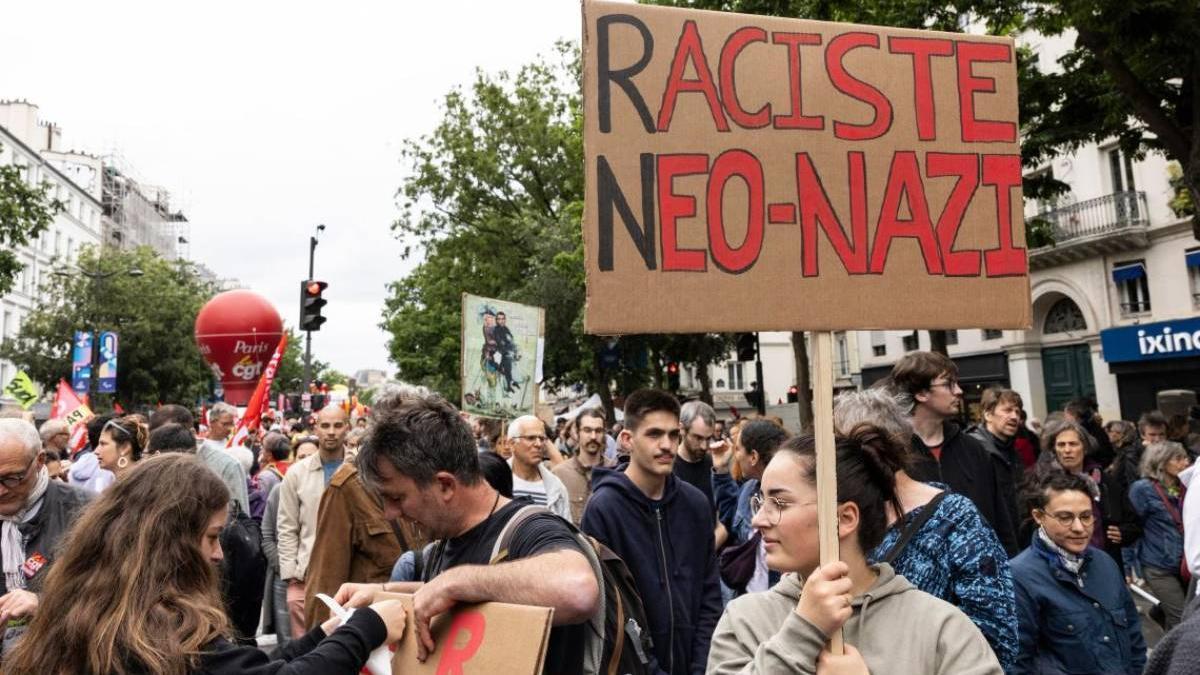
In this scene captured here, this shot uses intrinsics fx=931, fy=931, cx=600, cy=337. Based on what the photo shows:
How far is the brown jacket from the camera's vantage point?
5219 mm

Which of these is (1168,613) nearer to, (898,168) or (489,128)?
(898,168)

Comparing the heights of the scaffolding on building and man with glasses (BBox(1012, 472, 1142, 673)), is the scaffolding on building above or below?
above

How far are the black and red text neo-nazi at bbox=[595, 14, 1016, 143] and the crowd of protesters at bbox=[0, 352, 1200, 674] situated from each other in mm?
868

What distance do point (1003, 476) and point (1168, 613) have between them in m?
2.08

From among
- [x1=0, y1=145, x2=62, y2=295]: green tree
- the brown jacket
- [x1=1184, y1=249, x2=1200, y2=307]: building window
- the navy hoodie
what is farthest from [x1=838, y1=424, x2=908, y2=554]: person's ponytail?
[x1=1184, y1=249, x2=1200, y2=307]: building window

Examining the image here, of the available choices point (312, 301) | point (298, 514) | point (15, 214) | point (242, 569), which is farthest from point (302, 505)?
point (15, 214)

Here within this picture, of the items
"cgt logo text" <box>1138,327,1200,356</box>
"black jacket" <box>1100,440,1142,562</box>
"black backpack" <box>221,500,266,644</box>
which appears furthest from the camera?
"cgt logo text" <box>1138,327,1200,356</box>

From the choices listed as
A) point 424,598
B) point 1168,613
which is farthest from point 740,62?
point 1168,613

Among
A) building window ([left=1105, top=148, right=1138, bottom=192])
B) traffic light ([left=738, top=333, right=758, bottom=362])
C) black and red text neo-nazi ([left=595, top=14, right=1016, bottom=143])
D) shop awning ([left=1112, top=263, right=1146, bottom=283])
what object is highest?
building window ([left=1105, top=148, right=1138, bottom=192])

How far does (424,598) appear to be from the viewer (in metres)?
2.26

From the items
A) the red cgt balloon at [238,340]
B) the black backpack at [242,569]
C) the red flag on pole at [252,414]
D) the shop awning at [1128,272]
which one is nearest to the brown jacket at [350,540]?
the black backpack at [242,569]

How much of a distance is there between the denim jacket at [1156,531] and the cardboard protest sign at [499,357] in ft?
17.1

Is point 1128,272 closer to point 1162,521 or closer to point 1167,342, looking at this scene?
point 1167,342

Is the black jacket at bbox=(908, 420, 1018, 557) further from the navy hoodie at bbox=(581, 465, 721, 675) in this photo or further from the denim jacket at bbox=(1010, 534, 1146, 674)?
the navy hoodie at bbox=(581, 465, 721, 675)
